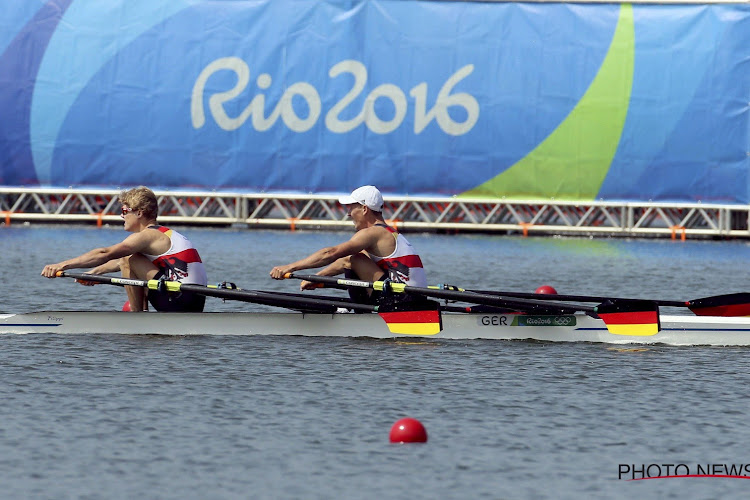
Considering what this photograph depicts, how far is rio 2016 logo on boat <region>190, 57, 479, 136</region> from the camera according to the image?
41125 millimetres

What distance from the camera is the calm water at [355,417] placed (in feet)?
34.1

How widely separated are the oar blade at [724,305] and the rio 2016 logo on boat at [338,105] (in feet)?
74.8

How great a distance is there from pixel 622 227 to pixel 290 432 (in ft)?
101

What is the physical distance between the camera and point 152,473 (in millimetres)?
10523

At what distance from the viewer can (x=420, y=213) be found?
42562 millimetres

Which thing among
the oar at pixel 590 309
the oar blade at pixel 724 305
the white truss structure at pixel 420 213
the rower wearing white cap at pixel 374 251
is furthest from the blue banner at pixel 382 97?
the oar at pixel 590 309

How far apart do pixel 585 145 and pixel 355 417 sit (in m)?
29.0

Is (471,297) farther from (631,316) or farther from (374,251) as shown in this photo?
(631,316)

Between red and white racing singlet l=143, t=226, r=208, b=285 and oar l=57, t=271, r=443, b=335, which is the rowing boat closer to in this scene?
oar l=57, t=271, r=443, b=335

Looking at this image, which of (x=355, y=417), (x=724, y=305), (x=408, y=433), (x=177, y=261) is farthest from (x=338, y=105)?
(x=408, y=433)

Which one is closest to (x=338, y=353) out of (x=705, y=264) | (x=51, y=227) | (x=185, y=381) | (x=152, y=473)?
(x=185, y=381)

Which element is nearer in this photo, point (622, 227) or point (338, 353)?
point (338, 353)

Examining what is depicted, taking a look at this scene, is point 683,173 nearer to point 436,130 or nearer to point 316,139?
point 436,130

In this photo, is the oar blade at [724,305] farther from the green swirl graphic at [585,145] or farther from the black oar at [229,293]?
the green swirl graphic at [585,145]
